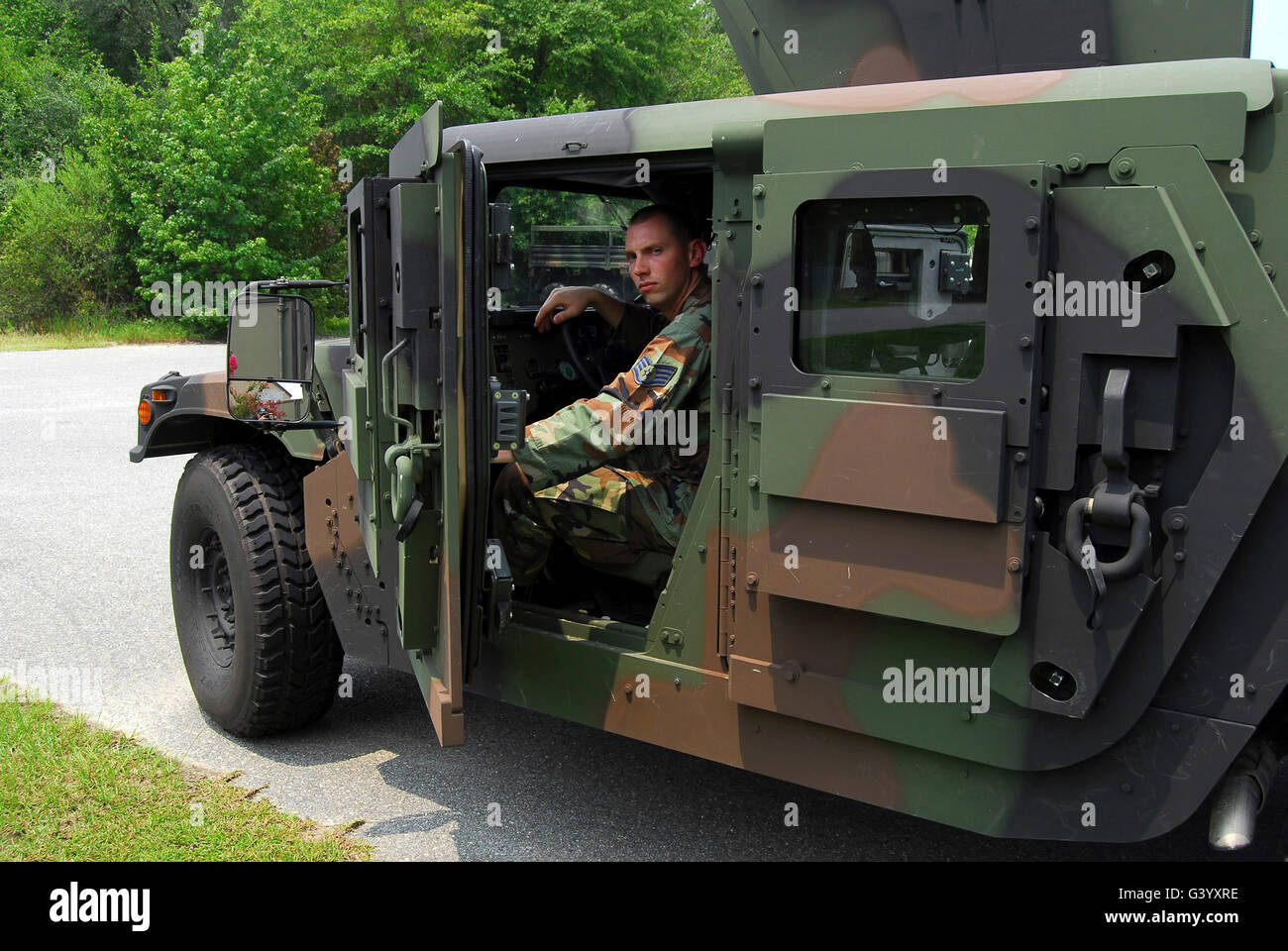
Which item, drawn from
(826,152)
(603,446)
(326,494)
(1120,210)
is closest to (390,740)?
(326,494)

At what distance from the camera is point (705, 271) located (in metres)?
3.41

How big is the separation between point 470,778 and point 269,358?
4.81 ft

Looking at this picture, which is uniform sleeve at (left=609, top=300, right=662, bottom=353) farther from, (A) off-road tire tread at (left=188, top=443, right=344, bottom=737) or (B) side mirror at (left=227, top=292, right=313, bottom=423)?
(A) off-road tire tread at (left=188, top=443, right=344, bottom=737)

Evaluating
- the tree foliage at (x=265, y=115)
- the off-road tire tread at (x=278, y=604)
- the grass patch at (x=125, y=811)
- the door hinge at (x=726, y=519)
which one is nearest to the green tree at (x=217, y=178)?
the tree foliage at (x=265, y=115)

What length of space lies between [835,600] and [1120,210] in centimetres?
97

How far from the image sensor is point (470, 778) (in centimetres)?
381

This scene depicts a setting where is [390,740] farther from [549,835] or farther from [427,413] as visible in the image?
[427,413]

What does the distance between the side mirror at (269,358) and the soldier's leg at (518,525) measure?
66 centimetres

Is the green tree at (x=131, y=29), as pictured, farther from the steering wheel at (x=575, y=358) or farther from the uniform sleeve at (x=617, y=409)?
the uniform sleeve at (x=617, y=409)

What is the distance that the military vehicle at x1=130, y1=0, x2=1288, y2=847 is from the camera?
2225 millimetres

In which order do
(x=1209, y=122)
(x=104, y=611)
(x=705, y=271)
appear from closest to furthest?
(x=1209, y=122) < (x=705, y=271) < (x=104, y=611)

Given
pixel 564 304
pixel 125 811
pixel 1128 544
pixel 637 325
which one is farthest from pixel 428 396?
pixel 125 811

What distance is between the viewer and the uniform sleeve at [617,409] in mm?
3070

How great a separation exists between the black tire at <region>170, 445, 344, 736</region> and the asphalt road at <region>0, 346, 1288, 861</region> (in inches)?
7.0
